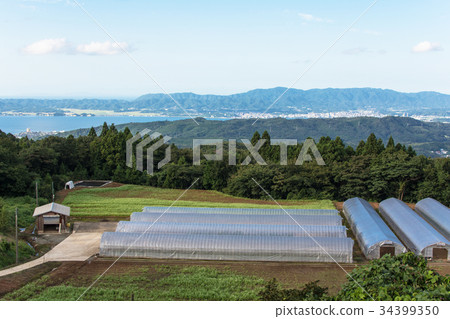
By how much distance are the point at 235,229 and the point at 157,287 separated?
5455 millimetres

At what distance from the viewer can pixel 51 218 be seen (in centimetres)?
1931

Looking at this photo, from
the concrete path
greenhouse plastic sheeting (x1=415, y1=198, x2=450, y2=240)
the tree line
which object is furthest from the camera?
the tree line

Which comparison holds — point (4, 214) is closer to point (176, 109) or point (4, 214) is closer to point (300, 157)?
point (300, 157)

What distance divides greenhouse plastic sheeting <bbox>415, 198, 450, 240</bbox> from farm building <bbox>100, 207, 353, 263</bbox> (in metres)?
5.46

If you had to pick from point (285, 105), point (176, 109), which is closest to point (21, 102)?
point (176, 109)

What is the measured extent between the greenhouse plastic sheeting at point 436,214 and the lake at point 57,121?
56949 millimetres

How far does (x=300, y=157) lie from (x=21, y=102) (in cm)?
9969

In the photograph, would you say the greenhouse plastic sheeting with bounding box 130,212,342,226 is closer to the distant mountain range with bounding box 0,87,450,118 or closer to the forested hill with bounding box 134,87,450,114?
the distant mountain range with bounding box 0,87,450,118

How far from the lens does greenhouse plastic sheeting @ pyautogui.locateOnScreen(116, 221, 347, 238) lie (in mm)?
17547

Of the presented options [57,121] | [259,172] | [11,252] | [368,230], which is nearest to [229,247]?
[368,230]

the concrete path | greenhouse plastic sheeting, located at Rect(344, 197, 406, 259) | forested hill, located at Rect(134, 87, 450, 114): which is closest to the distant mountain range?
forested hill, located at Rect(134, 87, 450, 114)

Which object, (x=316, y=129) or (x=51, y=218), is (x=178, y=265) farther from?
(x=316, y=129)

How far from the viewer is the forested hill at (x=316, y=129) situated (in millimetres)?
57281

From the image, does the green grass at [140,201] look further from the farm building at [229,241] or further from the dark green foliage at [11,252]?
the farm building at [229,241]
